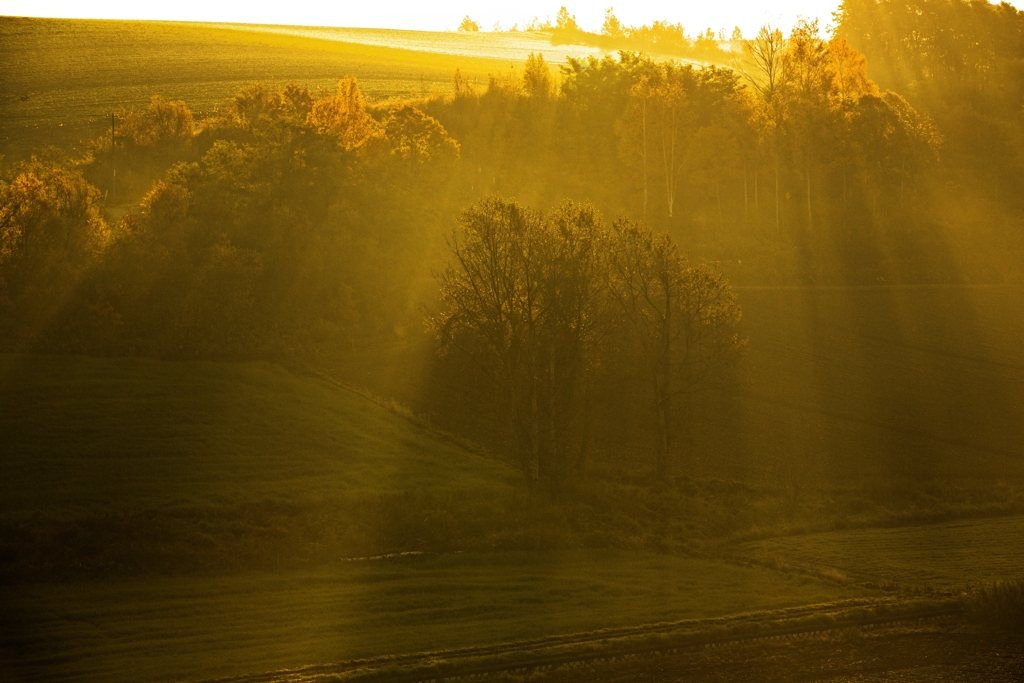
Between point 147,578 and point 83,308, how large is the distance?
31.7 m

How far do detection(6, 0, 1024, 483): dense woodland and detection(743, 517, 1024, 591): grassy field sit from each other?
9204 millimetres

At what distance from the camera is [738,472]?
41.7 m

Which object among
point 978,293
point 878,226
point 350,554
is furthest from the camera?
point 878,226

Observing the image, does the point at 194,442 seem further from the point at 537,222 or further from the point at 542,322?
the point at 537,222

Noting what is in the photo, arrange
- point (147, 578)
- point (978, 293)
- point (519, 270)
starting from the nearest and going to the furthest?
1. point (147, 578)
2. point (519, 270)
3. point (978, 293)

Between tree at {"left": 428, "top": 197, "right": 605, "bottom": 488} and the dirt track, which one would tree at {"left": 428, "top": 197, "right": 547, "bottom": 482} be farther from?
the dirt track

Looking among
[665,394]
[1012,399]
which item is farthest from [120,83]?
[1012,399]

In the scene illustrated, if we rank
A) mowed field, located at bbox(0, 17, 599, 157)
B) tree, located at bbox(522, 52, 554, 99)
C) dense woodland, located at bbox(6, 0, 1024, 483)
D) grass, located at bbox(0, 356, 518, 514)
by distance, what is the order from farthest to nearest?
tree, located at bbox(522, 52, 554, 99) → mowed field, located at bbox(0, 17, 599, 157) → dense woodland, located at bbox(6, 0, 1024, 483) → grass, located at bbox(0, 356, 518, 514)

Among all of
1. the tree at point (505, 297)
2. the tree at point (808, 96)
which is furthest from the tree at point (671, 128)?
the tree at point (505, 297)

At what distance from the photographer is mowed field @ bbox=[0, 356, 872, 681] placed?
21734mm

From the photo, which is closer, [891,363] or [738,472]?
[738,472]

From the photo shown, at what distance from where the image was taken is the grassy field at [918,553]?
1128 inches

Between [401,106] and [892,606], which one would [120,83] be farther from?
[892,606]

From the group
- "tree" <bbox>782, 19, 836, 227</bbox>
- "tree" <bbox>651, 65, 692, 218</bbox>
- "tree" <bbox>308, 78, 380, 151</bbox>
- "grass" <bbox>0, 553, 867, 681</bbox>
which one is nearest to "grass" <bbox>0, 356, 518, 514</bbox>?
"grass" <bbox>0, 553, 867, 681</bbox>
